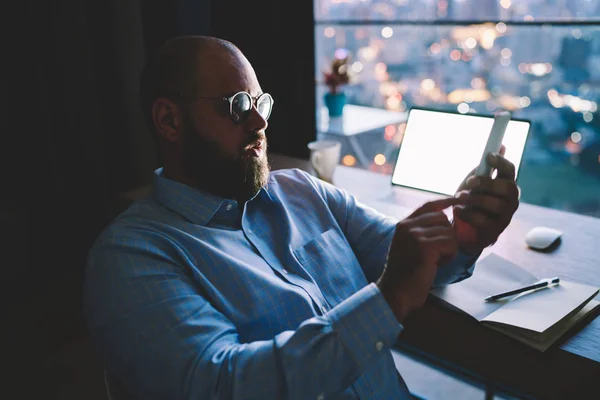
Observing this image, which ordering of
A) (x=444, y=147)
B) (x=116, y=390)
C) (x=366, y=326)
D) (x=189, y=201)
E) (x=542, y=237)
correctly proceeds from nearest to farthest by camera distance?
1. (x=366, y=326)
2. (x=116, y=390)
3. (x=189, y=201)
4. (x=542, y=237)
5. (x=444, y=147)

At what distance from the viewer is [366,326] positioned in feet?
2.69

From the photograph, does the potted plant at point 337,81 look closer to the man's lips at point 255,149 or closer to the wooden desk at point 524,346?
the wooden desk at point 524,346

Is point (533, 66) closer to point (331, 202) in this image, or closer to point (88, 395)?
point (331, 202)

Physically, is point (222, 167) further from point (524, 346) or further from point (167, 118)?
point (524, 346)

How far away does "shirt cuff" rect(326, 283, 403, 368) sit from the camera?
81 cm

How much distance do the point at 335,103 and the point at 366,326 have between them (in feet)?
6.08

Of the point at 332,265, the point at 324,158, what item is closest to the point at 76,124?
the point at 324,158

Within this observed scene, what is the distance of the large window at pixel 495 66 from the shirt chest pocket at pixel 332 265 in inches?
31.2

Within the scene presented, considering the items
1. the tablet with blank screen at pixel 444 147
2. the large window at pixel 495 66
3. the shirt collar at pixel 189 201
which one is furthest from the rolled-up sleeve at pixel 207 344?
the large window at pixel 495 66

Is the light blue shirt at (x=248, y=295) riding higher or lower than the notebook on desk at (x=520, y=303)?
higher

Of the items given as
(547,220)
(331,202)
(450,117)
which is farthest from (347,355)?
(450,117)

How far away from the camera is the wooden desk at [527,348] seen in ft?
3.24

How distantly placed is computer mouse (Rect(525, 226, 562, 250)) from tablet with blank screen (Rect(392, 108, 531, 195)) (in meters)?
0.23

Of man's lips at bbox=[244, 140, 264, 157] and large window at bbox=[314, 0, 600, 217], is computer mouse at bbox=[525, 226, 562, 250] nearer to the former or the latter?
large window at bbox=[314, 0, 600, 217]
